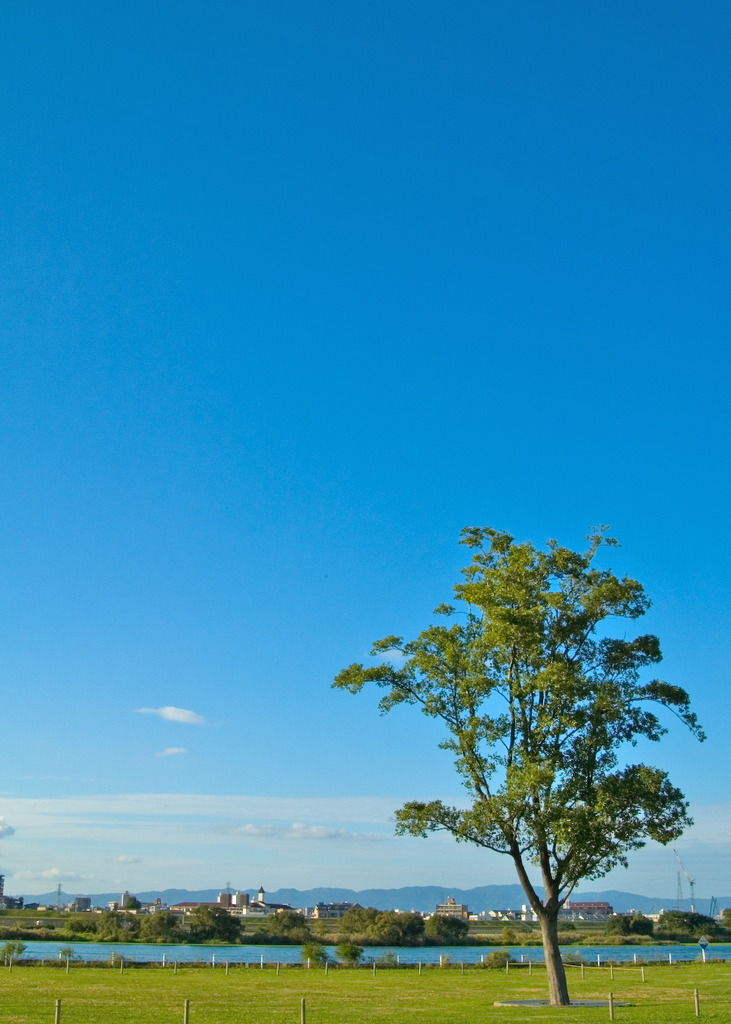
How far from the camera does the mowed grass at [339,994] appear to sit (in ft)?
107

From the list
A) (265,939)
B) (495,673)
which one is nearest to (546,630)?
(495,673)

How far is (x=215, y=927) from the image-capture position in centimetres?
14175

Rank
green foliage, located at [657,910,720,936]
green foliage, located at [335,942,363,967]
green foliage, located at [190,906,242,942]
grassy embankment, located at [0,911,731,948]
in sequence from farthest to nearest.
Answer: green foliage, located at [657,910,720,936] → green foliage, located at [190,906,242,942] → grassy embankment, located at [0,911,731,948] → green foliage, located at [335,942,363,967]

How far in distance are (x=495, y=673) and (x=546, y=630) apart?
258 cm

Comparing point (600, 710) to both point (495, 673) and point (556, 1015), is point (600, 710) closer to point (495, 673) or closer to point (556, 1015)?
point (495, 673)

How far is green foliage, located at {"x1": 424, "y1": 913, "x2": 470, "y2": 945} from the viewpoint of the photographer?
14850cm

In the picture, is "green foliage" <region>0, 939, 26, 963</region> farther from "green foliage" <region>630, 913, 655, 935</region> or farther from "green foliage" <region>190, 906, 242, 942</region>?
"green foliage" <region>630, 913, 655, 935</region>

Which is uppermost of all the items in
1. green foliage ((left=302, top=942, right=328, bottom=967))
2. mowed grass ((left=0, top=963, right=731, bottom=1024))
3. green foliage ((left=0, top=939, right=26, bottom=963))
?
mowed grass ((left=0, top=963, right=731, bottom=1024))

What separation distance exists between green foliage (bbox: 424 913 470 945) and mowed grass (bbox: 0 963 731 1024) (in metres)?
73.2

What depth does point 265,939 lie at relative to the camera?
145 meters

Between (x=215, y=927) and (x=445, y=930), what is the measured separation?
3792 cm

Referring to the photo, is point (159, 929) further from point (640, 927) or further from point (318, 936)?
point (640, 927)

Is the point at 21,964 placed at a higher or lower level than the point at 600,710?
lower

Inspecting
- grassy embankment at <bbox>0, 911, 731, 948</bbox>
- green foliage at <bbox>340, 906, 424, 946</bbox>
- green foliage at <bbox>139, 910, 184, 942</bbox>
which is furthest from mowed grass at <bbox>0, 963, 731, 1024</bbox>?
grassy embankment at <bbox>0, 911, 731, 948</bbox>
